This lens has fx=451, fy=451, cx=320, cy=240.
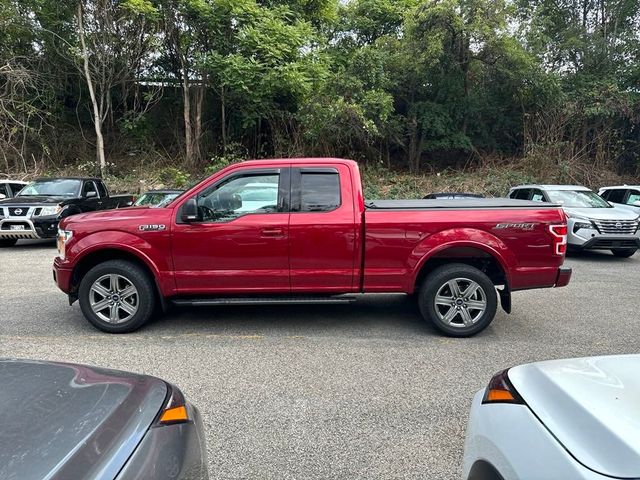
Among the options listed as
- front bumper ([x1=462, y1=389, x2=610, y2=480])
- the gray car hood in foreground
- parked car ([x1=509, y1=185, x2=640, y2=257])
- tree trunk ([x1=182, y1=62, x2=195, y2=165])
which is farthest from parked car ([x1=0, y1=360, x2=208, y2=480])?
tree trunk ([x1=182, y1=62, x2=195, y2=165])

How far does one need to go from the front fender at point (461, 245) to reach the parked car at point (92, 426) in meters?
3.38

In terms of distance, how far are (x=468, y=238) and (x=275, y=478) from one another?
3289 millimetres

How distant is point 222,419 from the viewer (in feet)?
10.9

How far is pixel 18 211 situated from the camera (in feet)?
35.8

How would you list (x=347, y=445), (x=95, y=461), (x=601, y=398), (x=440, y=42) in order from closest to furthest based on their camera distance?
(x=95, y=461) < (x=601, y=398) < (x=347, y=445) < (x=440, y=42)

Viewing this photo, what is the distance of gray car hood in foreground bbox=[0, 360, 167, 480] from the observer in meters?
1.43

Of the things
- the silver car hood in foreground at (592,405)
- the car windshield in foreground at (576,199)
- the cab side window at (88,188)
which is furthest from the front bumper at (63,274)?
the car windshield in foreground at (576,199)

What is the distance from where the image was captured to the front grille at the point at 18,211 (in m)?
10.9

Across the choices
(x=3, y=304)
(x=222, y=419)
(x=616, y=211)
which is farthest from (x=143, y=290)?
(x=616, y=211)

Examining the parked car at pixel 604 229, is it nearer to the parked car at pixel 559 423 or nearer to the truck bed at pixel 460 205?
the truck bed at pixel 460 205

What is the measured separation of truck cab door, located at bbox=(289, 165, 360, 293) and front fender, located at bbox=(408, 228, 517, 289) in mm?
686

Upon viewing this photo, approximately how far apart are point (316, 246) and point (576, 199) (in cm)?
927

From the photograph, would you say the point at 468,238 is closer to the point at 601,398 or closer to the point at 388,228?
the point at 388,228

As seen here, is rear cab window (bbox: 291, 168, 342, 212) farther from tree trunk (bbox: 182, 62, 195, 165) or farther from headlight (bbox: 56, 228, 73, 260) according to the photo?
tree trunk (bbox: 182, 62, 195, 165)
